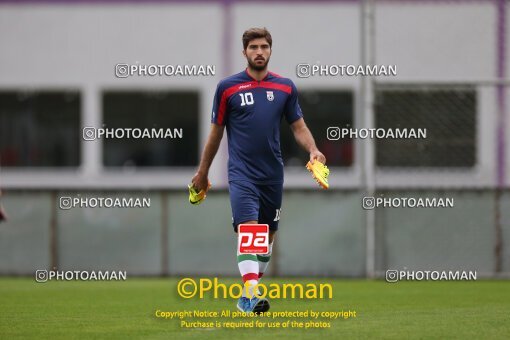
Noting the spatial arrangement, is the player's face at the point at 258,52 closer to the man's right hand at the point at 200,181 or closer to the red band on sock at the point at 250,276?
the man's right hand at the point at 200,181

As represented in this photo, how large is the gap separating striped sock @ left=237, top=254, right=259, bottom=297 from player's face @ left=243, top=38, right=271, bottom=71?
154cm

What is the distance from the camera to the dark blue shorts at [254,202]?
986 centimetres

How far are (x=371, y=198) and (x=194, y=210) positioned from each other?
2330 millimetres

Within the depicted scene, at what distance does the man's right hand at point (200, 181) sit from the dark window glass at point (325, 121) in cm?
2062

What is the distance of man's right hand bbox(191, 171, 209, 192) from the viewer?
1021 cm

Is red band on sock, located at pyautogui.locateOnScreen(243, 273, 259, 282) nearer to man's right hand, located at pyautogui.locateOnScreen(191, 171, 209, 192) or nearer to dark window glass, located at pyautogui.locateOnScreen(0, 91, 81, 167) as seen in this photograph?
man's right hand, located at pyautogui.locateOnScreen(191, 171, 209, 192)

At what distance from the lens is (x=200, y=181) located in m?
10.2

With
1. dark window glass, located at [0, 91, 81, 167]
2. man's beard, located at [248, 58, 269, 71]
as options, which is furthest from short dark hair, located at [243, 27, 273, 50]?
dark window glass, located at [0, 91, 81, 167]

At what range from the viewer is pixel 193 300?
39.3 ft

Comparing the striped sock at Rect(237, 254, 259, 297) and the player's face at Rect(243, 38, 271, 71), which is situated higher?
the player's face at Rect(243, 38, 271, 71)

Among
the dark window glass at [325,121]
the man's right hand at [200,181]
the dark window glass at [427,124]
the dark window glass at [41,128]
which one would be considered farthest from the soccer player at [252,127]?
the dark window glass at [41,128]

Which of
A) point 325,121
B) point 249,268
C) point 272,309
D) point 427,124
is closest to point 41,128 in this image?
point 325,121

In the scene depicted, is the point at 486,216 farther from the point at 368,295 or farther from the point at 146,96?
the point at 146,96

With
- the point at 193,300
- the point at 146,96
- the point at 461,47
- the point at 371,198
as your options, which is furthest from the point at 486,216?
the point at 146,96
